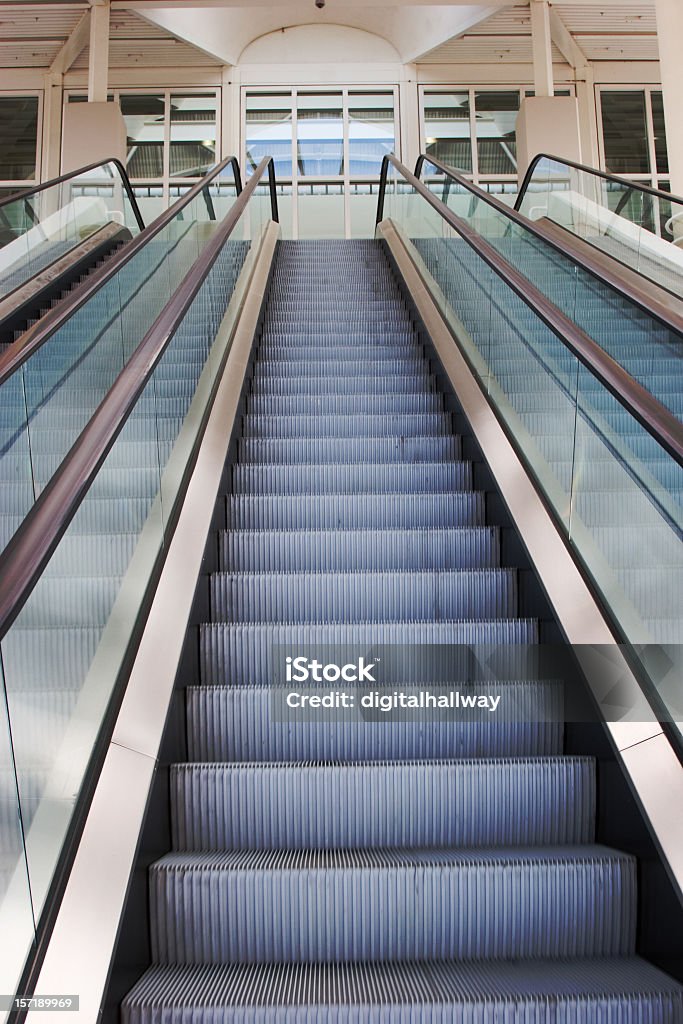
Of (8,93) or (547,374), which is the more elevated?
(8,93)

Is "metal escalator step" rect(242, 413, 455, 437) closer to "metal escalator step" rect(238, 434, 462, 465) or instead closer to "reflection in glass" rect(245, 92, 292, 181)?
"metal escalator step" rect(238, 434, 462, 465)

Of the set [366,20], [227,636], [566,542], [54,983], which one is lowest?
[54,983]

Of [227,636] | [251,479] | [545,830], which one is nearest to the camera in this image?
[545,830]

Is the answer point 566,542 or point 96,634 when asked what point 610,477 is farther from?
point 96,634

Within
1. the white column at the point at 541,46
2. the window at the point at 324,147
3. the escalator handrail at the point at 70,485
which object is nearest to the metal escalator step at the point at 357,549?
the escalator handrail at the point at 70,485

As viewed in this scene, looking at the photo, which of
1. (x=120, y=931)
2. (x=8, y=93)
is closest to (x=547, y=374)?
(x=120, y=931)

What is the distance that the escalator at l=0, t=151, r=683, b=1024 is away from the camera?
187 centimetres

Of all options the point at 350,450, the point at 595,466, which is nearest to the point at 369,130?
the point at 350,450

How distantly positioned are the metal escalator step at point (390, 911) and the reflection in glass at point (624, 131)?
14.7m

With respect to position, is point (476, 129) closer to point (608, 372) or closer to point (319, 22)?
point (319, 22)

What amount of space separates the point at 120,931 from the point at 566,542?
1746mm

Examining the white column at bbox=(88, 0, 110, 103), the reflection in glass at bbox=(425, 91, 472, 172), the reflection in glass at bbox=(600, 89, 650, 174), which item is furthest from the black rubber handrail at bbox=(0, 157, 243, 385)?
the reflection in glass at bbox=(600, 89, 650, 174)

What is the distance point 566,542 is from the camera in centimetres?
290

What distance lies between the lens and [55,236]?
7.27m
